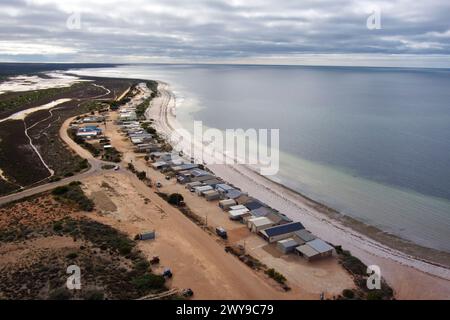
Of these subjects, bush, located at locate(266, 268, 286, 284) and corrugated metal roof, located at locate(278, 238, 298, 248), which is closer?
bush, located at locate(266, 268, 286, 284)

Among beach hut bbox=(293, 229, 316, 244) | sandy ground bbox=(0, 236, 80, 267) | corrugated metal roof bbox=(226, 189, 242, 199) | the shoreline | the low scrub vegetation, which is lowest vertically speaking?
the shoreline

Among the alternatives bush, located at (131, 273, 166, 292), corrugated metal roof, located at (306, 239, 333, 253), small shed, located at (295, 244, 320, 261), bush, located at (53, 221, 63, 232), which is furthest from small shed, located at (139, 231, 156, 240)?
corrugated metal roof, located at (306, 239, 333, 253)

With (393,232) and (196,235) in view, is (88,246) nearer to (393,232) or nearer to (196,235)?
(196,235)

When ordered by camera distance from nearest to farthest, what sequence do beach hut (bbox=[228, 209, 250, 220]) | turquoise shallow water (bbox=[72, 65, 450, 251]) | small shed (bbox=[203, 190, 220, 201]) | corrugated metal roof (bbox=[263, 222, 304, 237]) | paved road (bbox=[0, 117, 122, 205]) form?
corrugated metal roof (bbox=[263, 222, 304, 237]) < beach hut (bbox=[228, 209, 250, 220]) < paved road (bbox=[0, 117, 122, 205]) < turquoise shallow water (bbox=[72, 65, 450, 251]) < small shed (bbox=[203, 190, 220, 201])

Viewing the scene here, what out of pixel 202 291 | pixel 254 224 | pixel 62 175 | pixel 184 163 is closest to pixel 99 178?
pixel 62 175

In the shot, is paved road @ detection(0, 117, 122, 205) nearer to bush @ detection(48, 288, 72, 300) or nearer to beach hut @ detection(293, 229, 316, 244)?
bush @ detection(48, 288, 72, 300)

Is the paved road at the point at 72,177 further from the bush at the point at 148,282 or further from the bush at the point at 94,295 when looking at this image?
the bush at the point at 148,282
